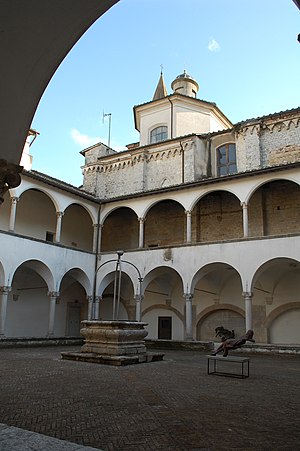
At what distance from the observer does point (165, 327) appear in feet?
73.5

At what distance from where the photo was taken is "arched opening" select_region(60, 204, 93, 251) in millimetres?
22906

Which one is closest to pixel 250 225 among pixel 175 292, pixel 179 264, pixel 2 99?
pixel 179 264

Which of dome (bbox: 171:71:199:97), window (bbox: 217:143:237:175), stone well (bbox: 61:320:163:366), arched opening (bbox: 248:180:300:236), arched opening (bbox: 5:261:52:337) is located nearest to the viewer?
stone well (bbox: 61:320:163:366)

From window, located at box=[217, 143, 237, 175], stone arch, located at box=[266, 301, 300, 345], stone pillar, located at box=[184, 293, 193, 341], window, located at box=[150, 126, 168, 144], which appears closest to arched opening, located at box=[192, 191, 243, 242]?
window, located at box=[217, 143, 237, 175]

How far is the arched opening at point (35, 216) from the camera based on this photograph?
20.2 m

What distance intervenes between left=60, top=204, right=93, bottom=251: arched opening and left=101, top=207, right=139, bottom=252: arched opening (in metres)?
1.06

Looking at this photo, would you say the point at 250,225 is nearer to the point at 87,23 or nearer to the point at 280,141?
the point at 280,141

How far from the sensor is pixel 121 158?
25547mm

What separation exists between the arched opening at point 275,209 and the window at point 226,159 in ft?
8.74

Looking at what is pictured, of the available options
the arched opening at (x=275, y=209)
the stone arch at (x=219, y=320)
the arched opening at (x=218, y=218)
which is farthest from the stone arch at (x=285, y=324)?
the arched opening at (x=218, y=218)

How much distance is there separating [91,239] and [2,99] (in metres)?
21.0

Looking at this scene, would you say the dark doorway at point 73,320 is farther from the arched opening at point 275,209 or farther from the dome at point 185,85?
the dome at point 185,85

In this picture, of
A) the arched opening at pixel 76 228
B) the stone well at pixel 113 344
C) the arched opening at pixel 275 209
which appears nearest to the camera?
the stone well at pixel 113 344

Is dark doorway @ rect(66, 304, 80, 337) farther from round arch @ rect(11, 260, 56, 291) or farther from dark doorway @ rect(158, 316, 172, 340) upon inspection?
round arch @ rect(11, 260, 56, 291)
